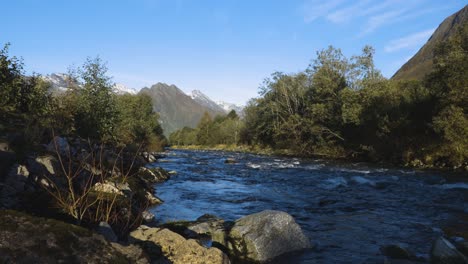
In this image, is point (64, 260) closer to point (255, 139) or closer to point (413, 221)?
point (413, 221)

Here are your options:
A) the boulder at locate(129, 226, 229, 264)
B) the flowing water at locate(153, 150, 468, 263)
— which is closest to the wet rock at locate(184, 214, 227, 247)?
the boulder at locate(129, 226, 229, 264)

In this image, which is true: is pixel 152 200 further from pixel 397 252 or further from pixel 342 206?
pixel 397 252

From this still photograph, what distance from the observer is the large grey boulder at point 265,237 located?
25.1 ft

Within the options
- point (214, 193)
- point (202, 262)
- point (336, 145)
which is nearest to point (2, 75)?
point (214, 193)

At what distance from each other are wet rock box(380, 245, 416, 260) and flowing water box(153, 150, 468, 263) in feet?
0.77

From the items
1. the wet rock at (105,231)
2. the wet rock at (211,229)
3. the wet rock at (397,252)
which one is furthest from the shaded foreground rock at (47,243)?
the wet rock at (397,252)

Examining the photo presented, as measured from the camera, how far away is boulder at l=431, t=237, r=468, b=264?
6715 millimetres

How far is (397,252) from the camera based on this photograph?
25.3 ft

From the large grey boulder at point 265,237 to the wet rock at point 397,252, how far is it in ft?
6.12

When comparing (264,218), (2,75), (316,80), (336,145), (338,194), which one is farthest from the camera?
(316,80)

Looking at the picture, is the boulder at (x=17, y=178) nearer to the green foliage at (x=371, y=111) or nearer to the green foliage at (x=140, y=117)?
the green foliage at (x=371, y=111)

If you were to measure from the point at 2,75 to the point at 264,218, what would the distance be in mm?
16592

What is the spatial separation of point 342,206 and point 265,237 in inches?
264

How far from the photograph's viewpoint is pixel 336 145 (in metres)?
47.7
